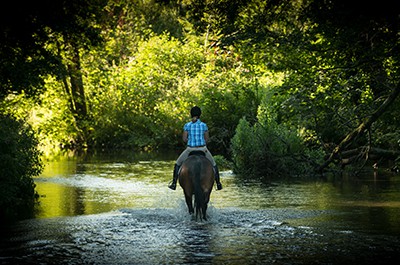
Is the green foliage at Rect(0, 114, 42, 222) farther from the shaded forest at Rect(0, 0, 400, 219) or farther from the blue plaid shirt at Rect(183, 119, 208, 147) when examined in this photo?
the blue plaid shirt at Rect(183, 119, 208, 147)

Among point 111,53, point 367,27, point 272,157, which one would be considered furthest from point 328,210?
point 111,53

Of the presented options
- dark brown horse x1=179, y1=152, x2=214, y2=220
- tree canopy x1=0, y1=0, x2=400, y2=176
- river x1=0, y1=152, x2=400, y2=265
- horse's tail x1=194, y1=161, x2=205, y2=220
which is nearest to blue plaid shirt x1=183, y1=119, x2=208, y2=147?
dark brown horse x1=179, y1=152, x2=214, y2=220

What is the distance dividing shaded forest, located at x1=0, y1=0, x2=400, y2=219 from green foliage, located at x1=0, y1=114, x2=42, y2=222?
→ 0.09 meters

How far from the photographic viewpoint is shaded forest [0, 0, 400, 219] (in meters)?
18.8

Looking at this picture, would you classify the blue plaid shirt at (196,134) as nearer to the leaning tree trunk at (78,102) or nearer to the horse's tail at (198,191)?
the horse's tail at (198,191)

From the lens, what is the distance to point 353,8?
1661 centimetres

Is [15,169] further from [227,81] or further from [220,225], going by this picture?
[227,81]

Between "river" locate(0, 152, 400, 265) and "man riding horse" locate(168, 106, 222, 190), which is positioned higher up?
"man riding horse" locate(168, 106, 222, 190)

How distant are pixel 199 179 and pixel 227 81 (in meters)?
27.4

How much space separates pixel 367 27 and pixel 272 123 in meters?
10.2

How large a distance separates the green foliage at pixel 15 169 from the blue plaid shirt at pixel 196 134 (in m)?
4.15

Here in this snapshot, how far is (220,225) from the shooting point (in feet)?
49.9

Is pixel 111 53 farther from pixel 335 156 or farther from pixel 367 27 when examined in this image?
pixel 367 27

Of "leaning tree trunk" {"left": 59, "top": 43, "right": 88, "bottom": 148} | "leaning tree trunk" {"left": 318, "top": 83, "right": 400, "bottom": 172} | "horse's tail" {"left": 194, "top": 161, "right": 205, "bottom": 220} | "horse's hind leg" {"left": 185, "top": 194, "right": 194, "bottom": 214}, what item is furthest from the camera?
"leaning tree trunk" {"left": 59, "top": 43, "right": 88, "bottom": 148}
